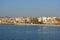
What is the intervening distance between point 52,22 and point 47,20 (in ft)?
10.7

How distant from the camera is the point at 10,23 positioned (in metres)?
57.4

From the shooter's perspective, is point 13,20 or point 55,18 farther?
point 13,20

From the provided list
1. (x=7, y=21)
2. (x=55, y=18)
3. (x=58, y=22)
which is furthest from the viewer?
(x=7, y=21)

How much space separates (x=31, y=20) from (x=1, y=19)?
38.7 feet

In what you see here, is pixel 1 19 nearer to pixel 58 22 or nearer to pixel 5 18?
pixel 5 18

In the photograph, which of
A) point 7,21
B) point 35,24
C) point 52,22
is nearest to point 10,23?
point 7,21

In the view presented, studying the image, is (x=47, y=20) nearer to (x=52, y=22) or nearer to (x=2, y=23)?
(x=52, y=22)

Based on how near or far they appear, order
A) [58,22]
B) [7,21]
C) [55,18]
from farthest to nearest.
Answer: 1. [7,21]
2. [55,18]
3. [58,22]

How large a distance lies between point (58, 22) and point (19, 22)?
11.4m

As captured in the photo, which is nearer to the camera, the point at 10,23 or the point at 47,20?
the point at 47,20

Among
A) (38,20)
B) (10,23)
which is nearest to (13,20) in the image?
(10,23)

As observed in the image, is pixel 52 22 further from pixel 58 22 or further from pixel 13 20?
pixel 13 20

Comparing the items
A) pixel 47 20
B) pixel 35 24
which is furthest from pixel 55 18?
pixel 35 24

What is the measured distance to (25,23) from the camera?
5362cm
